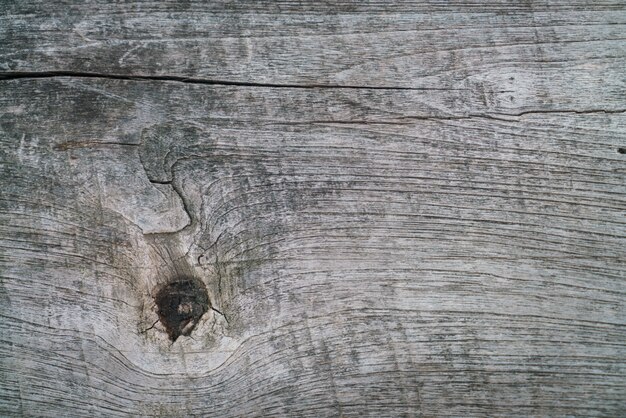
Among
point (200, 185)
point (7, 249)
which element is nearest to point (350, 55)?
point (200, 185)

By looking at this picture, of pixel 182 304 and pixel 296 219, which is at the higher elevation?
pixel 296 219

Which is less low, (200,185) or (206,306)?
(200,185)

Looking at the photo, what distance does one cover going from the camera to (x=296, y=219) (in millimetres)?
1551

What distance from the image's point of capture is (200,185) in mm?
1546

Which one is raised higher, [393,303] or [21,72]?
[21,72]

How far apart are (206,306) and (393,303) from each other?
47 centimetres

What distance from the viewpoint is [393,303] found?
1.55 meters

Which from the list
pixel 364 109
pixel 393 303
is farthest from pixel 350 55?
pixel 393 303

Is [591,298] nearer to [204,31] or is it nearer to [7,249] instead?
[204,31]

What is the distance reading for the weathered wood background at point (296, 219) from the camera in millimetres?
1523

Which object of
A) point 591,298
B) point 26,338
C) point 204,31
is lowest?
point 591,298

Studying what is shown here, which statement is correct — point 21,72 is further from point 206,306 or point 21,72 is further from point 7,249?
point 206,306

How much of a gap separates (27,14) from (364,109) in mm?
901

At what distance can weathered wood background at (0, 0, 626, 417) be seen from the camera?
5.00ft
